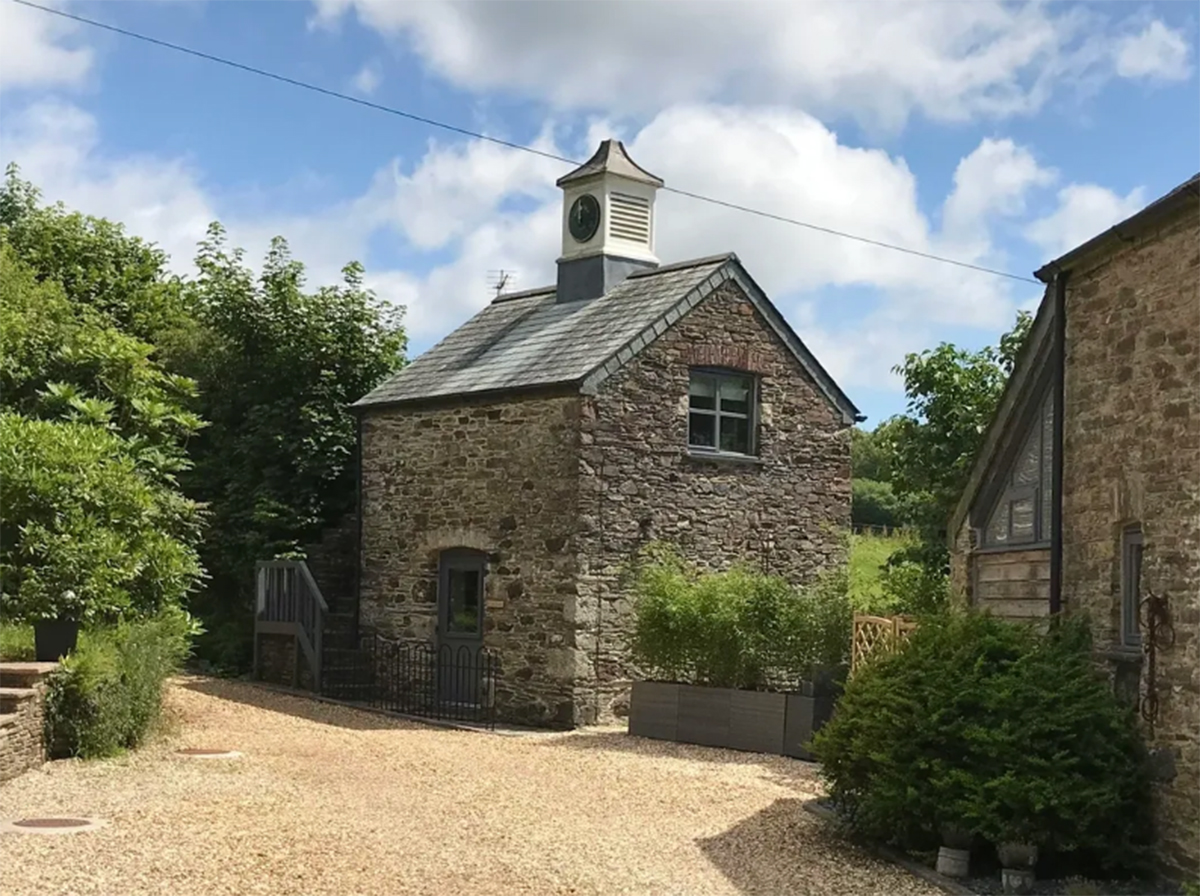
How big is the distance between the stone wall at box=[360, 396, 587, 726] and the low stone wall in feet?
19.9


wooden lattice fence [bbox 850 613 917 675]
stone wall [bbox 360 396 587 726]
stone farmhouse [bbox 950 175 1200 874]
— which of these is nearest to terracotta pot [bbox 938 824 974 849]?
stone farmhouse [bbox 950 175 1200 874]

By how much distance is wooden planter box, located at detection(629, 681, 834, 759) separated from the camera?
1448 centimetres

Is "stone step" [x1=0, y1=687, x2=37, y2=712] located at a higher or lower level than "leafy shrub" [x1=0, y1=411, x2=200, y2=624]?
lower

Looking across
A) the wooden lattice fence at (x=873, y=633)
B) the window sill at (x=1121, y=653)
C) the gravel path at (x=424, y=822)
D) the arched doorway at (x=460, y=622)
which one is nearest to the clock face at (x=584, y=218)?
the arched doorway at (x=460, y=622)

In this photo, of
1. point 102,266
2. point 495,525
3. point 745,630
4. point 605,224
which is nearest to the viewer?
point 745,630

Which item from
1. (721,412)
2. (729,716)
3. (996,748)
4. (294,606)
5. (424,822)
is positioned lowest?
(424,822)

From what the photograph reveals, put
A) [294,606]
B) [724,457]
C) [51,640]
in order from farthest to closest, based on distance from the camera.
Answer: [294,606] < [724,457] < [51,640]

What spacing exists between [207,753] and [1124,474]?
8.02 m

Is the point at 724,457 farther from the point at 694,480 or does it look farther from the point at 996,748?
the point at 996,748

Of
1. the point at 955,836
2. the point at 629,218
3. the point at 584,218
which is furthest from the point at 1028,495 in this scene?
the point at 584,218

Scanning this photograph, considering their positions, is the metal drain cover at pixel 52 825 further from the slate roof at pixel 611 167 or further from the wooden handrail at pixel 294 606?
the slate roof at pixel 611 167

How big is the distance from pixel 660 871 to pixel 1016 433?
4.51 metres

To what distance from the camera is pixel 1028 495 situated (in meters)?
11.1

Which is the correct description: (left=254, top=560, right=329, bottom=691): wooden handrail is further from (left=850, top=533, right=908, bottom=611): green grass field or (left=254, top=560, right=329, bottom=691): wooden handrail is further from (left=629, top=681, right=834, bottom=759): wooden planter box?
(left=850, top=533, right=908, bottom=611): green grass field
